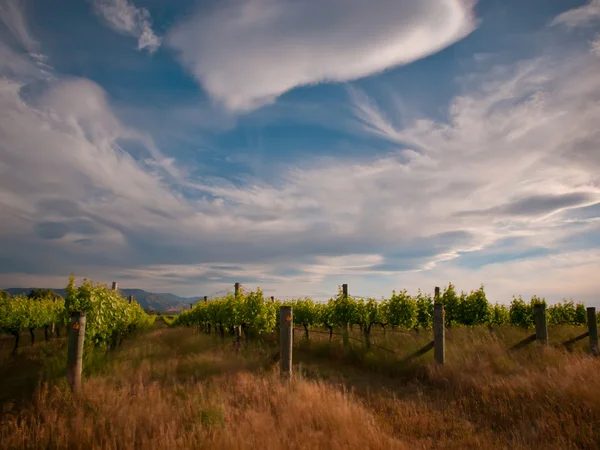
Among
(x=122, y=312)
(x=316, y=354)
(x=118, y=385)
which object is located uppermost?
(x=122, y=312)

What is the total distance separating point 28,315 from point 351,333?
19.8 meters

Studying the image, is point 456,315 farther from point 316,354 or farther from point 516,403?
point 516,403

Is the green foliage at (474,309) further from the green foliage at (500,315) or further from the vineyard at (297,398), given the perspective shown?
the vineyard at (297,398)

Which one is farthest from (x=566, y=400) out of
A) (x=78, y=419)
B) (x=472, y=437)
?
(x=78, y=419)

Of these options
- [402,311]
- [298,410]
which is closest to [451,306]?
[402,311]

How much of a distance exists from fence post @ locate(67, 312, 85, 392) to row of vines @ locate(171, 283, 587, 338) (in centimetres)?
891

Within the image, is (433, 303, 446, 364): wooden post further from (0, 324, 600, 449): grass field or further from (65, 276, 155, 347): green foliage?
(65, 276, 155, 347): green foliage

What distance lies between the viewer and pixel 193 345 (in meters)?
16.4

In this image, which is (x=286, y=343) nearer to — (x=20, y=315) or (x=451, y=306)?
(x=451, y=306)

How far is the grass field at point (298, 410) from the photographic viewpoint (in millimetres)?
5023

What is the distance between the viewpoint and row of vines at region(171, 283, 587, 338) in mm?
16922

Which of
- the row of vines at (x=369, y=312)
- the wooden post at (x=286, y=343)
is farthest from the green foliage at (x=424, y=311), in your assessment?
the wooden post at (x=286, y=343)

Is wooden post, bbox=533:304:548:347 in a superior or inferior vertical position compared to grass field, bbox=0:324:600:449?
superior

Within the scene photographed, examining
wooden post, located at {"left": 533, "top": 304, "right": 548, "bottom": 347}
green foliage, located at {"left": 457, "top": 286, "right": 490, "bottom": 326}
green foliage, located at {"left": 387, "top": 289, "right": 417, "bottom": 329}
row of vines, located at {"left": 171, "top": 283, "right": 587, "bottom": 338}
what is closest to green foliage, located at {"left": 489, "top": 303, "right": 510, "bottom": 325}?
row of vines, located at {"left": 171, "top": 283, "right": 587, "bottom": 338}
